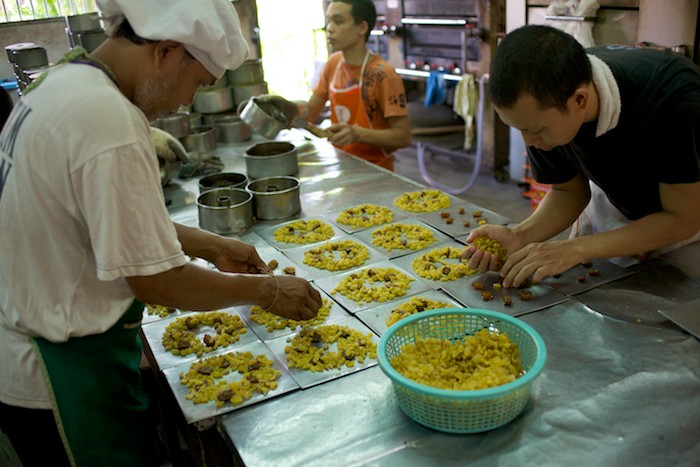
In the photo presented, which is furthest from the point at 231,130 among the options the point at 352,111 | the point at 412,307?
the point at 412,307

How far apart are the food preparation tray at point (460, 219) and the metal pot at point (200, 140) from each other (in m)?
2.02

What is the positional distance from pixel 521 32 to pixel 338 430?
1225 millimetres

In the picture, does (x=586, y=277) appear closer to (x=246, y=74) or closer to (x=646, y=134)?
(x=646, y=134)

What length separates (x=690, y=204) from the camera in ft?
6.10

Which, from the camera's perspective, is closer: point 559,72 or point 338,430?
point 338,430

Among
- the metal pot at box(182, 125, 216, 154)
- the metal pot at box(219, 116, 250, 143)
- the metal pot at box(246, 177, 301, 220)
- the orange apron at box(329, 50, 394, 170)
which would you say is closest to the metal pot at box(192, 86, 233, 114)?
the metal pot at box(219, 116, 250, 143)

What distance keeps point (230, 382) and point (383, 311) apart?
581 mm

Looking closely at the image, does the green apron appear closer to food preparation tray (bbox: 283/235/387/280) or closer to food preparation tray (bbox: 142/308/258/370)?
food preparation tray (bbox: 142/308/258/370)

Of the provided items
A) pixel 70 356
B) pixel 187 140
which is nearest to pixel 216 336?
pixel 70 356

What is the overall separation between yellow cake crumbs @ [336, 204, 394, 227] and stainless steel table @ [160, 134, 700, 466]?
1008mm

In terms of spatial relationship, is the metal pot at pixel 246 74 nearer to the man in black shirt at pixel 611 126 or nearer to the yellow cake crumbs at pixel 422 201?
the yellow cake crumbs at pixel 422 201

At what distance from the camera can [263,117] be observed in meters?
3.66

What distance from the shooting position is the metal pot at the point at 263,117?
3.65m

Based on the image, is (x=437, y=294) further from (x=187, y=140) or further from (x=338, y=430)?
(x=187, y=140)
